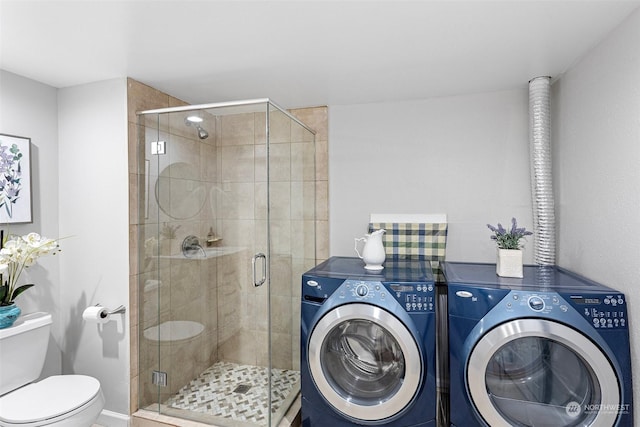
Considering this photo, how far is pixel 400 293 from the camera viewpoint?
6.35 feet

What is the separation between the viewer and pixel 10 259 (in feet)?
6.34

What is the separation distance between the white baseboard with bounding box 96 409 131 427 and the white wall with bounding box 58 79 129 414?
0.13 ft

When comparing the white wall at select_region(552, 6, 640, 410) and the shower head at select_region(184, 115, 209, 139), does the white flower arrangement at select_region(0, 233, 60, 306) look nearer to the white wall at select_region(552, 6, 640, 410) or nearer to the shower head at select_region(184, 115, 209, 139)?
the shower head at select_region(184, 115, 209, 139)

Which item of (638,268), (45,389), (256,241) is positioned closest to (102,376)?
(45,389)

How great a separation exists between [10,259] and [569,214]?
3309mm

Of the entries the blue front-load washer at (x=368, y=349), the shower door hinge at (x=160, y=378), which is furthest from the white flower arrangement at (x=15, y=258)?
the blue front-load washer at (x=368, y=349)

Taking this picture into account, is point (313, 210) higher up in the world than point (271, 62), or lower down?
lower down

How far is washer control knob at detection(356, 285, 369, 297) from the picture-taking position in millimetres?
1968

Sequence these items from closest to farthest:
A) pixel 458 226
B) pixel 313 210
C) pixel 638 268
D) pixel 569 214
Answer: pixel 638 268 < pixel 569 214 < pixel 458 226 < pixel 313 210

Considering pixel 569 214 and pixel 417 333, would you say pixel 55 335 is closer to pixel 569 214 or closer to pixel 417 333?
pixel 417 333

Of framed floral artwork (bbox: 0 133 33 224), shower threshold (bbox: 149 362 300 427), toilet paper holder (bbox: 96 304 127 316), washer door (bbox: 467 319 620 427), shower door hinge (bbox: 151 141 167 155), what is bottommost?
shower threshold (bbox: 149 362 300 427)

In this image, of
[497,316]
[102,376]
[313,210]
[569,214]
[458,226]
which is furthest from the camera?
[313,210]

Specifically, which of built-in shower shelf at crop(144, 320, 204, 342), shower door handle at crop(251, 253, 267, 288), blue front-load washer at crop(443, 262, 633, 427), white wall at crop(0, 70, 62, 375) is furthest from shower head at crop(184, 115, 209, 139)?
blue front-load washer at crop(443, 262, 633, 427)

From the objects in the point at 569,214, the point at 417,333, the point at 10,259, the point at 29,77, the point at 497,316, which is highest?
the point at 29,77
